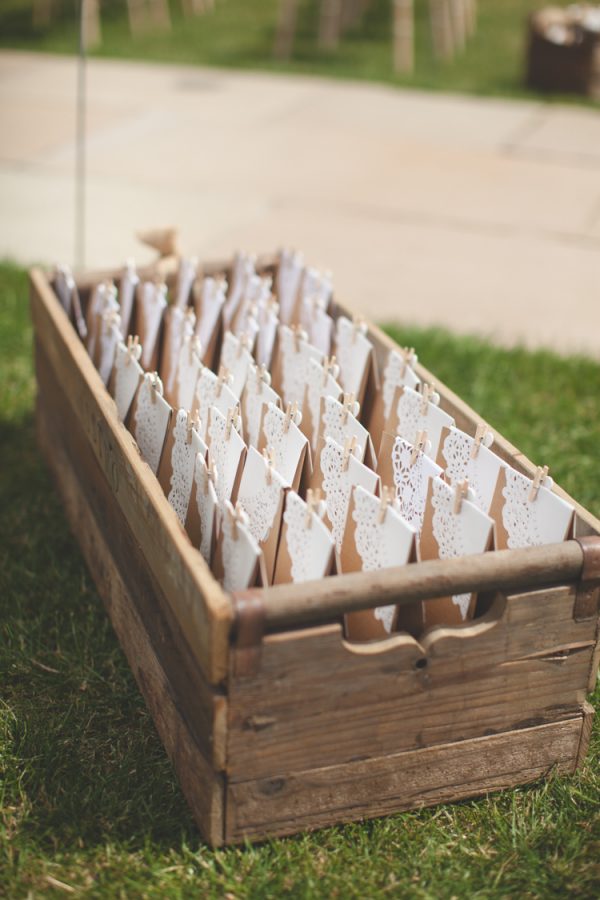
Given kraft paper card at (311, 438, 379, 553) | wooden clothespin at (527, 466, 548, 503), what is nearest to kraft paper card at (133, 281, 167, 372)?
kraft paper card at (311, 438, 379, 553)

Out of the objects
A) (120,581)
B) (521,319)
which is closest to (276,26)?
(521,319)

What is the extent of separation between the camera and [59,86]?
8906mm

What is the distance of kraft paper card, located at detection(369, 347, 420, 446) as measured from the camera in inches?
110

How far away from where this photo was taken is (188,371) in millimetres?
2795

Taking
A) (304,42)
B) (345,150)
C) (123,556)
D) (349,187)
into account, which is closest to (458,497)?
(123,556)

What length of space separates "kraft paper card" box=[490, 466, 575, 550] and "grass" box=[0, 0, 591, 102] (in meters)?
7.63

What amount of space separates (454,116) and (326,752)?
23.2ft

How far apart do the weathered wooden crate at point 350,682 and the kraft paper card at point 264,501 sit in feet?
0.65

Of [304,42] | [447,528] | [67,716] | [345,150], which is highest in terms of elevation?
[447,528]

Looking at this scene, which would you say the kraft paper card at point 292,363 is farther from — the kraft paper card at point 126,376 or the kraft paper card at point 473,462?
the kraft paper card at point 473,462

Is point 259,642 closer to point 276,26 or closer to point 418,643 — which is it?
point 418,643

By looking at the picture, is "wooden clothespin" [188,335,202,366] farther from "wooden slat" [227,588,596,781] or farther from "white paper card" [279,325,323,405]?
"wooden slat" [227,588,596,781]

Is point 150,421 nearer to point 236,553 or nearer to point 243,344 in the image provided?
point 243,344

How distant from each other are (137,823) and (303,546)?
0.65 meters
